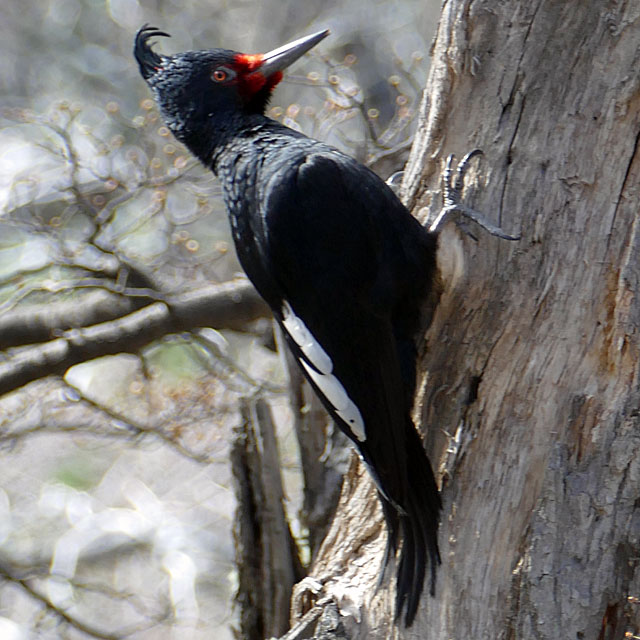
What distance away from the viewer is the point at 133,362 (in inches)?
226

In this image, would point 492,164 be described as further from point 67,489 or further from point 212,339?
point 67,489

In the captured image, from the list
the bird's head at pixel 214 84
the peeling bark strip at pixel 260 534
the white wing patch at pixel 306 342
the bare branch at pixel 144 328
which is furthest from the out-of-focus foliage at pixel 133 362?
the white wing patch at pixel 306 342

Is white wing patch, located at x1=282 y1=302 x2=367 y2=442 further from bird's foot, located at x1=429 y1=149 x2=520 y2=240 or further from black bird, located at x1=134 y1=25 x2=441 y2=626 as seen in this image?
bird's foot, located at x1=429 y1=149 x2=520 y2=240

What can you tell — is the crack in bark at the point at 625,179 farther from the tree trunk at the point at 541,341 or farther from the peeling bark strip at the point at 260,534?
the peeling bark strip at the point at 260,534

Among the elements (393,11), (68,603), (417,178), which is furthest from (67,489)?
(417,178)

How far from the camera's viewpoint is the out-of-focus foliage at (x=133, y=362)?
12.4 feet

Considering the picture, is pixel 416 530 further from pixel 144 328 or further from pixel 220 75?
pixel 144 328

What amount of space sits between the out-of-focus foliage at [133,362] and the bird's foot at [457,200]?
1470 millimetres

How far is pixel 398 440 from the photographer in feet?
6.35

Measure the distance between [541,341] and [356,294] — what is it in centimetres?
44

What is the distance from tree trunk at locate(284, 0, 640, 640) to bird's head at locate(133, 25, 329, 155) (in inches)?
21.7

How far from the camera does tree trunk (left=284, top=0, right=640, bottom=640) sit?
179 centimetres

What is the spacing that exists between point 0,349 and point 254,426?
1.29 metres

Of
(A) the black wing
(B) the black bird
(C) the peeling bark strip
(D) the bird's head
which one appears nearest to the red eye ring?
(D) the bird's head
